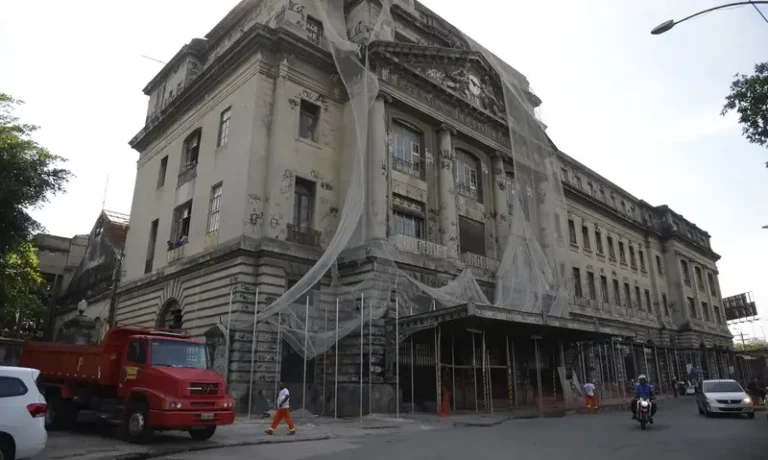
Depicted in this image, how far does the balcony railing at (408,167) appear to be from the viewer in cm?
2377

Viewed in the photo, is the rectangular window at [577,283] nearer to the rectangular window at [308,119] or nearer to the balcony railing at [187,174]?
the rectangular window at [308,119]

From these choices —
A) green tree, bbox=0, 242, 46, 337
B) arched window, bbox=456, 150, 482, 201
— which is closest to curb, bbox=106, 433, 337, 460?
arched window, bbox=456, 150, 482, 201

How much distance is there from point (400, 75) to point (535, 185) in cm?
936

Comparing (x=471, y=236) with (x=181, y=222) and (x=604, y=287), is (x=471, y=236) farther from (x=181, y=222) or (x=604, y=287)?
(x=604, y=287)

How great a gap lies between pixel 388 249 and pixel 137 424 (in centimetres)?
1145

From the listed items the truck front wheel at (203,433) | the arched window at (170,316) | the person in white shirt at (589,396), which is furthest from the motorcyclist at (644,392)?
the arched window at (170,316)

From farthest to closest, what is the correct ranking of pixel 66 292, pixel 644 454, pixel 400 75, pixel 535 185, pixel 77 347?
pixel 66 292 < pixel 535 185 < pixel 400 75 < pixel 77 347 < pixel 644 454

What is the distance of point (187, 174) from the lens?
2548cm

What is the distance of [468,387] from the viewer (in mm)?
23156

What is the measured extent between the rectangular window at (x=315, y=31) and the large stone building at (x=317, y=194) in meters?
0.06

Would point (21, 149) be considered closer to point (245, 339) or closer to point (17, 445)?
point (245, 339)

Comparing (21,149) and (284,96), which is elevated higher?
(284,96)

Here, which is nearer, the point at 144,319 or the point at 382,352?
the point at 382,352

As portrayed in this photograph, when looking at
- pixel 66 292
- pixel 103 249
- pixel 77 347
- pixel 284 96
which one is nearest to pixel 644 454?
pixel 77 347
